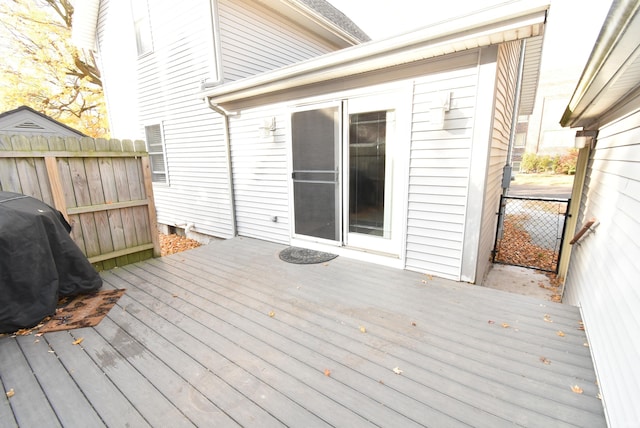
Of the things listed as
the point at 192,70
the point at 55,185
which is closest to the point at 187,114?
the point at 192,70

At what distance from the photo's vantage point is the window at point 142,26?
19.2 ft

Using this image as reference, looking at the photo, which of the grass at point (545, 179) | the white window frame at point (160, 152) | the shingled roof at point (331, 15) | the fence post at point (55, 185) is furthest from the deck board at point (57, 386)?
the grass at point (545, 179)

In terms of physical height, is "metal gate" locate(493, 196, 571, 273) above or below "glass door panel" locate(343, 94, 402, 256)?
below

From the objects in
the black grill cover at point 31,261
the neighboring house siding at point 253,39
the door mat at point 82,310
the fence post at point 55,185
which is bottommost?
the door mat at point 82,310

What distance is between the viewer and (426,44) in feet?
8.43

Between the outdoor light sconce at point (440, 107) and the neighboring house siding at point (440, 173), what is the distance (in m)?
0.06

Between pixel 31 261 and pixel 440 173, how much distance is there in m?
3.89

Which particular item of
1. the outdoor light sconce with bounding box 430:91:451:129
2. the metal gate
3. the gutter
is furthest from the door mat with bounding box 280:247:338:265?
the metal gate

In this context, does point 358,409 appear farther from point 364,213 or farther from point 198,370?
point 364,213

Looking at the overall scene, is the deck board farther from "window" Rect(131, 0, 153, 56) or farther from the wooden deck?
"window" Rect(131, 0, 153, 56)

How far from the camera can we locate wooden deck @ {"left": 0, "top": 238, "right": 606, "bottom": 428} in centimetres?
152

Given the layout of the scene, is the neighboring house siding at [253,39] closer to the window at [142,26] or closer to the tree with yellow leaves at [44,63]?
the window at [142,26]

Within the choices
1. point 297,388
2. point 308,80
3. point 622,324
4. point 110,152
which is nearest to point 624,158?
point 622,324

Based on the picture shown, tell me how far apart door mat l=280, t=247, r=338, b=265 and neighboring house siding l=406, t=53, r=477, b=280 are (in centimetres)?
119
